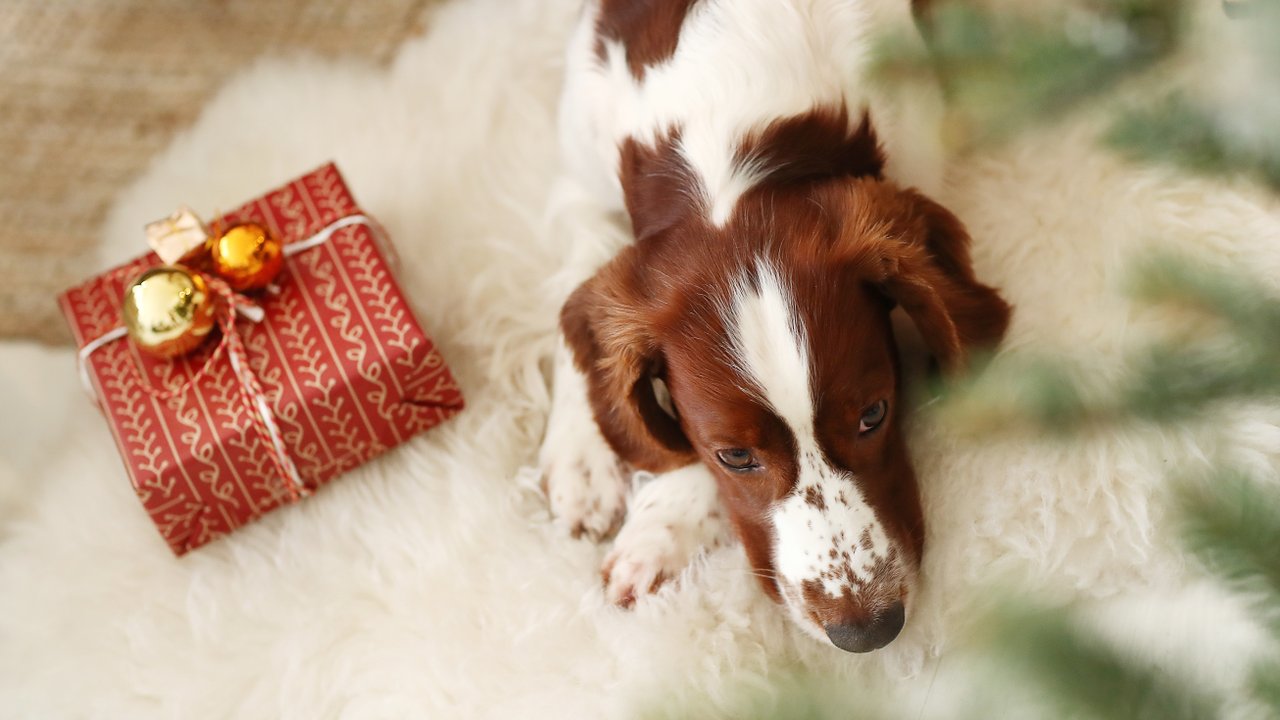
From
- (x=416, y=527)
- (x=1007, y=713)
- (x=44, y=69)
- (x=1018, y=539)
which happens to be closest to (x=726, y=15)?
(x=1018, y=539)

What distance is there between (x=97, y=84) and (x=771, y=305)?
202cm

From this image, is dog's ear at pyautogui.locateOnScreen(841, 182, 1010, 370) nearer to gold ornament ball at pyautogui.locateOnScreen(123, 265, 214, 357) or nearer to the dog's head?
→ the dog's head

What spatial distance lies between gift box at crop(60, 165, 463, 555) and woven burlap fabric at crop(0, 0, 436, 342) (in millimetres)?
647

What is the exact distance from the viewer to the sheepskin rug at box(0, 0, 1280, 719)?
1399mm

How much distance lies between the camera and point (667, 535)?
5.17ft

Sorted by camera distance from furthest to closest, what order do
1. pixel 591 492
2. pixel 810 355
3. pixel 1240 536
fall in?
pixel 591 492 < pixel 810 355 < pixel 1240 536

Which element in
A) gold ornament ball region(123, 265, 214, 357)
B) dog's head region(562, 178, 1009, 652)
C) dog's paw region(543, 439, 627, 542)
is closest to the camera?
dog's head region(562, 178, 1009, 652)

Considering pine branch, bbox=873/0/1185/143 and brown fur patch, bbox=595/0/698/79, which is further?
brown fur patch, bbox=595/0/698/79

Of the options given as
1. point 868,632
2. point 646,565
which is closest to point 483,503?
point 646,565

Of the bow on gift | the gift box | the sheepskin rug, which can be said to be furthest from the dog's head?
the bow on gift

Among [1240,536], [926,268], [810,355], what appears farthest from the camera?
[926,268]

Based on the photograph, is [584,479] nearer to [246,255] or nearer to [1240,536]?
[246,255]

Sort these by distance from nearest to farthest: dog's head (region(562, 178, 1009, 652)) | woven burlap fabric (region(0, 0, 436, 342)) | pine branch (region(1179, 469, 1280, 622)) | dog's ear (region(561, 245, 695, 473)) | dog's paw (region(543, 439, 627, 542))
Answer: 1. pine branch (region(1179, 469, 1280, 622))
2. dog's head (region(562, 178, 1009, 652))
3. dog's ear (region(561, 245, 695, 473))
4. dog's paw (region(543, 439, 627, 542))
5. woven burlap fabric (region(0, 0, 436, 342))

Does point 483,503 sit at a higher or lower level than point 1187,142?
lower
